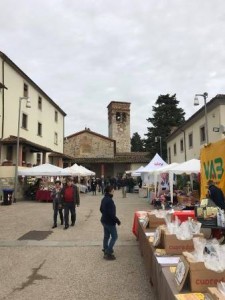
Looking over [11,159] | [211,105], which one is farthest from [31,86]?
[211,105]

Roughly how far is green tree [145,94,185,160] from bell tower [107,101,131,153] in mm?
11921

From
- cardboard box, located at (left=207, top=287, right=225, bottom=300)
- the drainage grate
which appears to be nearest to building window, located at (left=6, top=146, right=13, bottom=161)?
the drainage grate

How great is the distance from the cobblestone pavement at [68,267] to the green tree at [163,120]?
120 ft

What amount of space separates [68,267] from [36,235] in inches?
150

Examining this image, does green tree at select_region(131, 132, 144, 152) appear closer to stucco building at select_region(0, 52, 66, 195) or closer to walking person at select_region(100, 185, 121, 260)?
stucco building at select_region(0, 52, 66, 195)

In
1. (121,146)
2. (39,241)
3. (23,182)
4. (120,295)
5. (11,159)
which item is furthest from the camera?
(121,146)

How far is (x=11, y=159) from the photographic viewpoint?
2712 cm

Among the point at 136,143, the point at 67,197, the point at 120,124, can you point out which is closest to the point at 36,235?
the point at 67,197

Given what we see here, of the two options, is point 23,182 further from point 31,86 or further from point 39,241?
point 39,241

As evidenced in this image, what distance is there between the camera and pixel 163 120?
48.7 m

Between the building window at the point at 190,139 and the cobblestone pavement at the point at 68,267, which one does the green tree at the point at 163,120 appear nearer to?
the building window at the point at 190,139

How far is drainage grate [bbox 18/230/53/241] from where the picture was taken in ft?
33.2

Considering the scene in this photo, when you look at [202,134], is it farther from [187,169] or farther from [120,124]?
[120,124]

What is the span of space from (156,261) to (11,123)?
24367 millimetres
